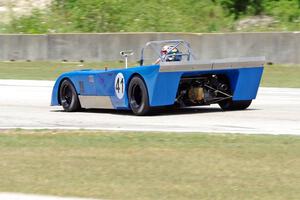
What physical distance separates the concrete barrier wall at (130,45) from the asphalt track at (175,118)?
20.7 feet

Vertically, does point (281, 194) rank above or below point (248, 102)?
above

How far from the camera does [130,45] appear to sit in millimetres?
25594

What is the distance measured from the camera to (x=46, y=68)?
85.8ft

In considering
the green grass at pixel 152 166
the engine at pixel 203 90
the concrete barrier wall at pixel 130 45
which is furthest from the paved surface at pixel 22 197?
the concrete barrier wall at pixel 130 45

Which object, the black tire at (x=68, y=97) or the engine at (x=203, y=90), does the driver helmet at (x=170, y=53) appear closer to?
the engine at (x=203, y=90)

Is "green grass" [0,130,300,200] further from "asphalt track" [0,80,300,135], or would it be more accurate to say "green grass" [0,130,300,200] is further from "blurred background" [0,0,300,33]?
"blurred background" [0,0,300,33]

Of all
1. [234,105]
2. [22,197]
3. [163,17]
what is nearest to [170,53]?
[234,105]

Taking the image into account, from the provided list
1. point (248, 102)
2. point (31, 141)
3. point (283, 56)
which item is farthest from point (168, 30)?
point (31, 141)

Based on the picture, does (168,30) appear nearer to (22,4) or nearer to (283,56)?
(283,56)

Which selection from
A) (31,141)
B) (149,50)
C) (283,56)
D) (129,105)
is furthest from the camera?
(149,50)

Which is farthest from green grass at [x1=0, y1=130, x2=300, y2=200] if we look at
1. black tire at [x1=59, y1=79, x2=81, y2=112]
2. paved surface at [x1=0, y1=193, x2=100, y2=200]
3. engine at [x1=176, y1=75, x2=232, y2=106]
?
black tire at [x1=59, y1=79, x2=81, y2=112]

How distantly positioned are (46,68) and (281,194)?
64.3 ft

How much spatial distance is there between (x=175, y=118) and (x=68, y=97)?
107 inches

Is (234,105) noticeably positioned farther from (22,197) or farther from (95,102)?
(22,197)
